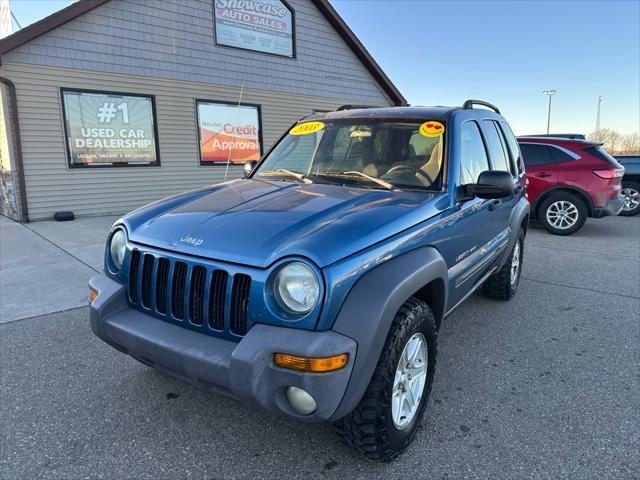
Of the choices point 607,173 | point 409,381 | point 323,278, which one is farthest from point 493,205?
point 607,173

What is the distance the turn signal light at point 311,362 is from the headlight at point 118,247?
1.24m

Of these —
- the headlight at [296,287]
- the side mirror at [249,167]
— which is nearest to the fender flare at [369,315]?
the headlight at [296,287]

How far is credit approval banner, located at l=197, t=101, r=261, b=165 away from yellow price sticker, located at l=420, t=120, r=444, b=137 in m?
8.31

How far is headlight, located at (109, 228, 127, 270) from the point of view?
253cm

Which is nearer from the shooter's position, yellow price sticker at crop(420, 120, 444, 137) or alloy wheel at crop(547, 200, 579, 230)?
yellow price sticker at crop(420, 120, 444, 137)

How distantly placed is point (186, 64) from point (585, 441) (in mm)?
10631

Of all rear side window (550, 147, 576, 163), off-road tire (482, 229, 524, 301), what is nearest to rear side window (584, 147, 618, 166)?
rear side window (550, 147, 576, 163)

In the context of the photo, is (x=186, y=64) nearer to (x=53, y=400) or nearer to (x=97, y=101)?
(x=97, y=101)

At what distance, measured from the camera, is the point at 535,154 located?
867cm

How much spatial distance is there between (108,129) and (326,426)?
8905mm

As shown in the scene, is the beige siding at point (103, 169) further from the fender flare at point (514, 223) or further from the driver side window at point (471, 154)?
the driver side window at point (471, 154)

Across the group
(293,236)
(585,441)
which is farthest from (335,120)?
(585,441)

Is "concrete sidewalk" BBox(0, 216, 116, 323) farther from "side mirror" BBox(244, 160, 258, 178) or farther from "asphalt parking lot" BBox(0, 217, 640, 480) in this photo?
"side mirror" BBox(244, 160, 258, 178)

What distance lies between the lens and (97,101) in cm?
932
